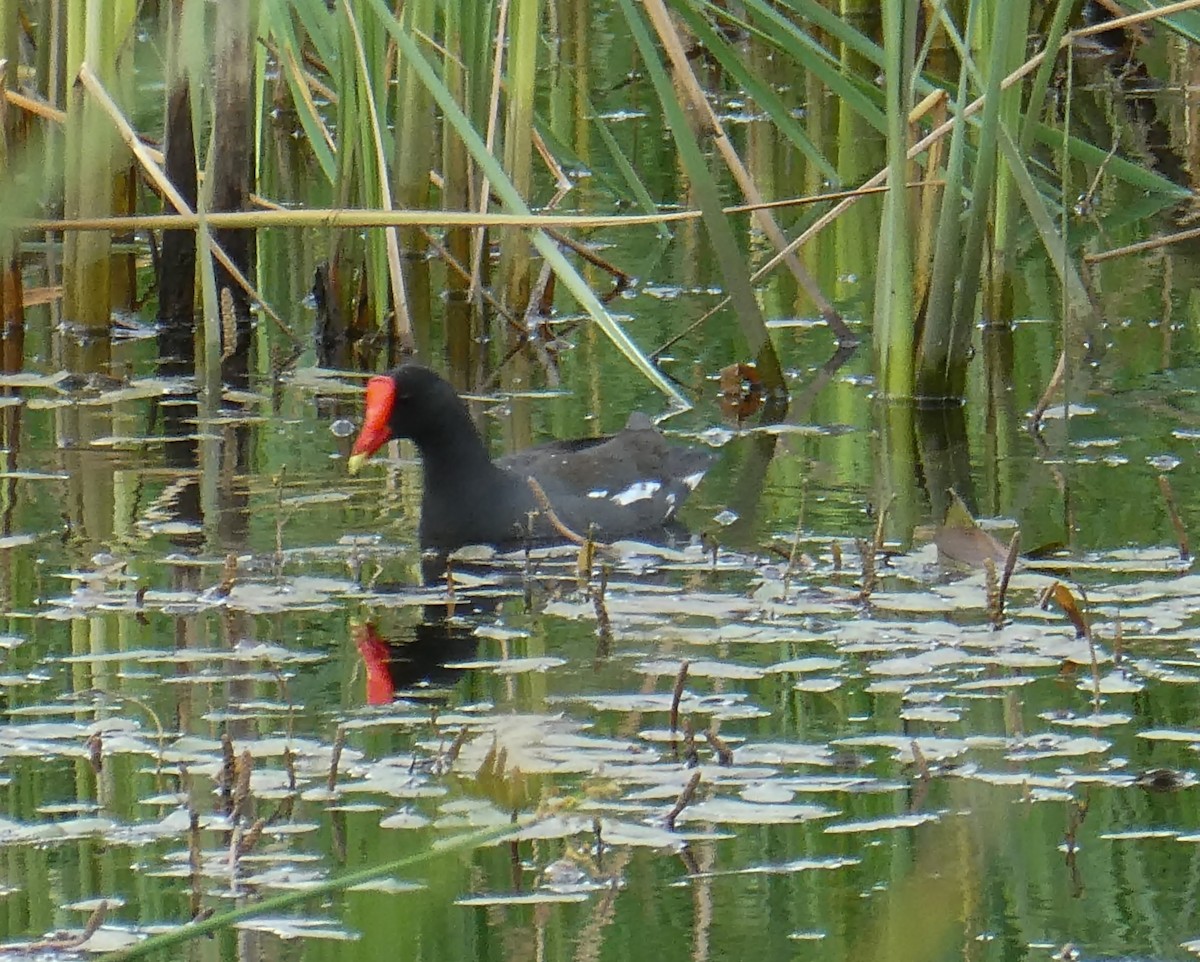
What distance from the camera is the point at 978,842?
3854 mm

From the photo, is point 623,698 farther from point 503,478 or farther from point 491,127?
point 491,127

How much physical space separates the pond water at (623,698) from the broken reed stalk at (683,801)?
0.02 meters

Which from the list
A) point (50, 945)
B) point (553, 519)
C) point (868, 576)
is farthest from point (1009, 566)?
point (50, 945)

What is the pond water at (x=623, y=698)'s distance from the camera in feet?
12.0

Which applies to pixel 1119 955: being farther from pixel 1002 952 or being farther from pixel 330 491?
pixel 330 491

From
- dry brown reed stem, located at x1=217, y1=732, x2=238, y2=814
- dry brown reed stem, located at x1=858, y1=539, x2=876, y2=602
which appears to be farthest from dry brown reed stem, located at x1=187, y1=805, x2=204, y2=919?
dry brown reed stem, located at x1=858, y1=539, x2=876, y2=602

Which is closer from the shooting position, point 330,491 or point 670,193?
point 330,491

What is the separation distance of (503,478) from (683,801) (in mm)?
3050

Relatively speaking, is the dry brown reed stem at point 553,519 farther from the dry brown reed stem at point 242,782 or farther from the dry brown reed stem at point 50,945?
the dry brown reed stem at point 50,945

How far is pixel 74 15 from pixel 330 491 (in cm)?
193

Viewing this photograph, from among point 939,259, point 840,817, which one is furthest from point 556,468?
point 840,817

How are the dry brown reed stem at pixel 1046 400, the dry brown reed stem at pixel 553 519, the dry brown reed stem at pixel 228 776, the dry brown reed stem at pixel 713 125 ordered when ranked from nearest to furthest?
1. the dry brown reed stem at pixel 228 776
2. the dry brown reed stem at pixel 553 519
3. the dry brown reed stem at pixel 713 125
4. the dry brown reed stem at pixel 1046 400

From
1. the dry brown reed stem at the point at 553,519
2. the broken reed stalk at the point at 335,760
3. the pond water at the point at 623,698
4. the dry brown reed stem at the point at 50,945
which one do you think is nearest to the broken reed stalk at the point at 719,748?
the pond water at the point at 623,698

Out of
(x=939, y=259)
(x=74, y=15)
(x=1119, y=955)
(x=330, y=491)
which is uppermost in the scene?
(x=74, y=15)
